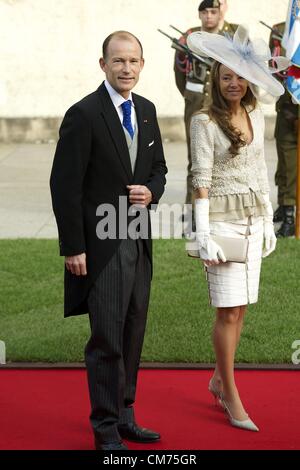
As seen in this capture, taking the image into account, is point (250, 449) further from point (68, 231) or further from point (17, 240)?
point (17, 240)

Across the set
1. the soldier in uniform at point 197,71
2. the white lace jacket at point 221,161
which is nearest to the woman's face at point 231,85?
the white lace jacket at point 221,161

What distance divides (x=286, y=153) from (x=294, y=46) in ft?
4.55

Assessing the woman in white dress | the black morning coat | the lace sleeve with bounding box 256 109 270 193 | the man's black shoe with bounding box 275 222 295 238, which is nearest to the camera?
the black morning coat

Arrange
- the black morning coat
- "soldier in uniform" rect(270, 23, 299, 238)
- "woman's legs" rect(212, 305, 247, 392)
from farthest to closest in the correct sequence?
"soldier in uniform" rect(270, 23, 299, 238), "woman's legs" rect(212, 305, 247, 392), the black morning coat

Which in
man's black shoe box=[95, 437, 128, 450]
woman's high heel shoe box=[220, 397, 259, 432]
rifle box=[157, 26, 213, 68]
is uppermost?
rifle box=[157, 26, 213, 68]

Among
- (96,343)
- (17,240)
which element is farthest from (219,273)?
(17,240)

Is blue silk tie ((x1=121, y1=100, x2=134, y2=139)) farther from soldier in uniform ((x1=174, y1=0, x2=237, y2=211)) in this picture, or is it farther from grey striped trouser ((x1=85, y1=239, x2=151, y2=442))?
soldier in uniform ((x1=174, y1=0, x2=237, y2=211))

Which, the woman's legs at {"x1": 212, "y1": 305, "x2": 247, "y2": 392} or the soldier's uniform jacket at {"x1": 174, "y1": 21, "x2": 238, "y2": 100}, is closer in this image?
the woman's legs at {"x1": 212, "y1": 305, "x2": 247, "y2": 392}

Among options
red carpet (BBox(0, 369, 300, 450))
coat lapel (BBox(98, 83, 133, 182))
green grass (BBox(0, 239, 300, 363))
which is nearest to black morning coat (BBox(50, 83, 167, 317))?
coat lapel (BBox(98, 83, 133, 182))

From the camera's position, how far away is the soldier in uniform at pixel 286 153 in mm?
10492

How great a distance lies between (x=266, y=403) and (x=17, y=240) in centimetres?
464

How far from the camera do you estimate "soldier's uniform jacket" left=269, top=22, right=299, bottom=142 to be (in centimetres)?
1049

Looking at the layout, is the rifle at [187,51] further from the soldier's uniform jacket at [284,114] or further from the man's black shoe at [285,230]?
the man's black shoe at [285,230]

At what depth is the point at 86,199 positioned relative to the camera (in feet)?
17.9
